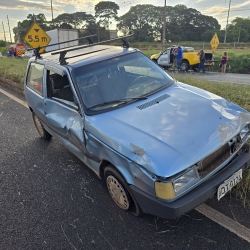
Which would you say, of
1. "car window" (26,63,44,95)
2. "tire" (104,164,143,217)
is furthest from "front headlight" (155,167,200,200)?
"car window" (26,63,44,95)

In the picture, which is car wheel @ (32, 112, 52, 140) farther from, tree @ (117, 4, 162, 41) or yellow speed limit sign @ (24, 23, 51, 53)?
tree @ (117, 4, 162, 41)

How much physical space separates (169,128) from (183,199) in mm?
705

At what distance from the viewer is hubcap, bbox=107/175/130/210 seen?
2617 millimetres

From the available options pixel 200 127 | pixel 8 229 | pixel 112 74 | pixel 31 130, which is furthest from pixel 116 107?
pixel 31 130

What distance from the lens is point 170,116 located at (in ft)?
8.79

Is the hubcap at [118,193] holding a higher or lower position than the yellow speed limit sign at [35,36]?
lower

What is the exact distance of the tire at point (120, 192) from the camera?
2.55 m

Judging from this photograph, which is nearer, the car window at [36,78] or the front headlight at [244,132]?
the front headlight at [244,132]

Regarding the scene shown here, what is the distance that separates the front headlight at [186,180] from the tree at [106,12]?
81642 millimetres

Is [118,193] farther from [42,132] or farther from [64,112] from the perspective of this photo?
[42,132]

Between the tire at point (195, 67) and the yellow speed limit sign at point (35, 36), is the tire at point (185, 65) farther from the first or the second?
the yellow speed limit sign at point (35, 36)

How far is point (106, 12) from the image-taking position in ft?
258

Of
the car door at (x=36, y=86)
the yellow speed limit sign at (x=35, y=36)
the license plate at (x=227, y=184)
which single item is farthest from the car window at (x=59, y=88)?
the yellow speed limit sign at (x=35, y=36)

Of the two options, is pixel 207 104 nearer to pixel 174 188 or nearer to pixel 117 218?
pixel 174 188
